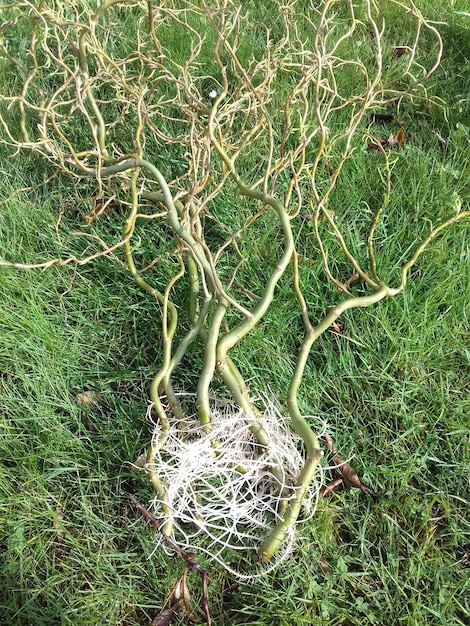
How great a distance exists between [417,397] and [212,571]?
0.66 meters

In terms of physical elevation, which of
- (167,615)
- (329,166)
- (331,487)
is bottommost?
(167,615)

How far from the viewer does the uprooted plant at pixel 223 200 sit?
129cm

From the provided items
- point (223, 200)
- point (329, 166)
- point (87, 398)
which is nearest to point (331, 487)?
point (87, 398)

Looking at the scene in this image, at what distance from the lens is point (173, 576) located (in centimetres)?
128

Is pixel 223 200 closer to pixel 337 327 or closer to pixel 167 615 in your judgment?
pixel 337 327

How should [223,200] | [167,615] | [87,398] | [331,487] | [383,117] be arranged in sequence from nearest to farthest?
[167,615]
[331,487]
[87,398]
[223,200]
[383,117]

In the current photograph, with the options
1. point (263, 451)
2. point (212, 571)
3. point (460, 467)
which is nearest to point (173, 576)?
point (212, 571)

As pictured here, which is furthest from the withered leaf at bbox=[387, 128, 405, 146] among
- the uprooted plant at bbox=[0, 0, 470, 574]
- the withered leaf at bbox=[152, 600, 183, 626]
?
the withered leaf at bbox=[152, 600, 183, 626]

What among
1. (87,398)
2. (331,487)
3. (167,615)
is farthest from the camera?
(87,398)

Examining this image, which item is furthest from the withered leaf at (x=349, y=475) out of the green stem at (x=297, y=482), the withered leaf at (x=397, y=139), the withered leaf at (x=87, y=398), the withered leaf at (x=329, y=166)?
the withered leaf at (x=397, y=139)

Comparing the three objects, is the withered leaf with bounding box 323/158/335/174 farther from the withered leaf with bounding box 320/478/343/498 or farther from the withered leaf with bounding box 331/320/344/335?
the withered leaf with bounding box 320/478/343/498

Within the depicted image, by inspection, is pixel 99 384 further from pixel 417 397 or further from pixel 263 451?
pixel 417 397

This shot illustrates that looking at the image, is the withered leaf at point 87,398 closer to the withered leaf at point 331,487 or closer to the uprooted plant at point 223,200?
the uprooted plant at point 223,200

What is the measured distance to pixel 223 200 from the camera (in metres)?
1.73
